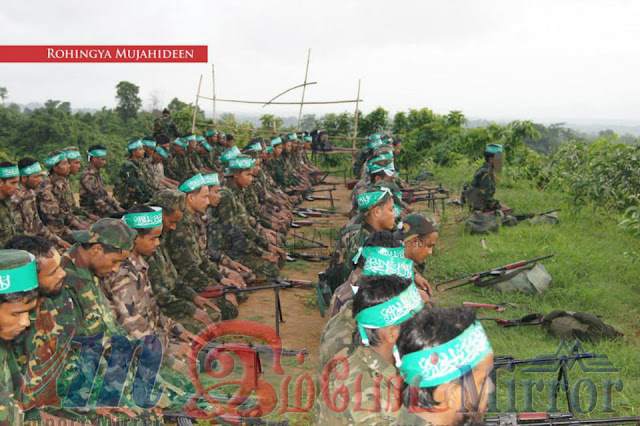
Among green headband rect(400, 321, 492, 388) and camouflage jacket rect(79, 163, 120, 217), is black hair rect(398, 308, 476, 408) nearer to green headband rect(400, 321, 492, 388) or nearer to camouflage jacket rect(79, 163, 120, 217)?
green headband rect(400, 321, 492, 388)

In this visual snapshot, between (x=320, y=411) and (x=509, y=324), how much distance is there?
4.15 meters

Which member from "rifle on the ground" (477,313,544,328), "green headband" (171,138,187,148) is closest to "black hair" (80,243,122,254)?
"rifle on the ground" (477,313,544,328)

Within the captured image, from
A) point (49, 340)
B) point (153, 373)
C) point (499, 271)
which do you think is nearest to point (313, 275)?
point (499, 271)

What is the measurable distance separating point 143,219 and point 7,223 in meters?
3.61

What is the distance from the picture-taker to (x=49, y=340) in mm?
3539

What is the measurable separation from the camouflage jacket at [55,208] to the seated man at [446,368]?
7.32 meters

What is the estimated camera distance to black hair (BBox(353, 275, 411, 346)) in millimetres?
2742

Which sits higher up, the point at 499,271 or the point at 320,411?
the point at 320,411

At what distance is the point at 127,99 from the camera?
27.7 meters

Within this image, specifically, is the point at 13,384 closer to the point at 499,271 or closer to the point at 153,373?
the point at 153,373

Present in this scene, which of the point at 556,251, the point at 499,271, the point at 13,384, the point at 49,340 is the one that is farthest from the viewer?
the point at 556,251

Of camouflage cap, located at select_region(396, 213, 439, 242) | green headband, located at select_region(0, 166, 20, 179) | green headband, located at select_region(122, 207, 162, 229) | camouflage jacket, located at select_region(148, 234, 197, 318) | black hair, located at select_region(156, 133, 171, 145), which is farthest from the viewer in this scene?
black hair, located at select_region(156, 133, 171, 145)

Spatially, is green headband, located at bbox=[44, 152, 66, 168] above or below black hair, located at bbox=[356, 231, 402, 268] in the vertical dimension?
above

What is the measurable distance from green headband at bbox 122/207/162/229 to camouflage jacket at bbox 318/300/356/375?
210cm
